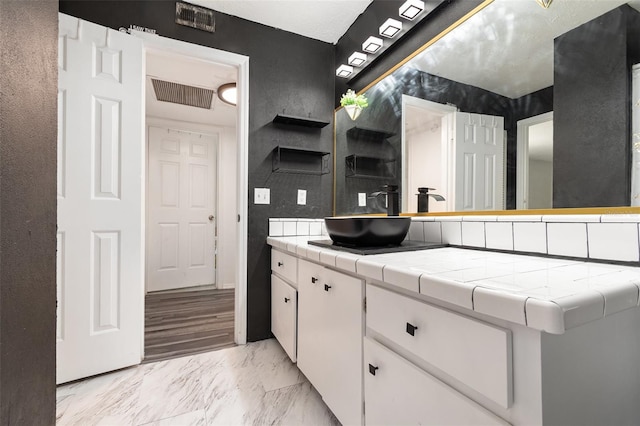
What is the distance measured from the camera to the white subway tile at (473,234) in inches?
45.1

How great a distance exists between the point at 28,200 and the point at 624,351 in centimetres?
144

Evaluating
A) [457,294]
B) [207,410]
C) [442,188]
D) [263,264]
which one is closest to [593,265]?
[457,294]

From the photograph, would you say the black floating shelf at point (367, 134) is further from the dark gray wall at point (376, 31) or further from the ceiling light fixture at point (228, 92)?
the ceiling light fixture at point (228, 92)

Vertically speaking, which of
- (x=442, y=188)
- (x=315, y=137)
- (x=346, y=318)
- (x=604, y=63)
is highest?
(x=315, y=137)

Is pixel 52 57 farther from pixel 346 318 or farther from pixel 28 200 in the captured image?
pixel 346 318

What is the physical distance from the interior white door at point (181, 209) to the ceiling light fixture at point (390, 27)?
2823 millimetres

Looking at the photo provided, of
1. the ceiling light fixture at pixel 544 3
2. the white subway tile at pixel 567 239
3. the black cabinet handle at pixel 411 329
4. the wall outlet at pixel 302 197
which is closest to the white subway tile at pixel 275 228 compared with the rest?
the wall outlet at pixel 302 197

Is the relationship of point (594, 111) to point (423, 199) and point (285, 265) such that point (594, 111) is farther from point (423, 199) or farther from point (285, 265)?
point (285, 265)

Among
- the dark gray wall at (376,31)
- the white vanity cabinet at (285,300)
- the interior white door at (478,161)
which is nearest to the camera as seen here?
the interior white door at (478,161)

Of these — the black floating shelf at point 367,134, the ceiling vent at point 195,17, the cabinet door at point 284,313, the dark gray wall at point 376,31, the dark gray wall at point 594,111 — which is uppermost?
the ceiling vent at point 195,17

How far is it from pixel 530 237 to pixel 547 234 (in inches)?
2.1

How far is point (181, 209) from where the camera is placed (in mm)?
3654

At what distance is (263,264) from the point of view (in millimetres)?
2096

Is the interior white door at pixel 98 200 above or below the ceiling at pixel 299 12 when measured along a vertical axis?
below
